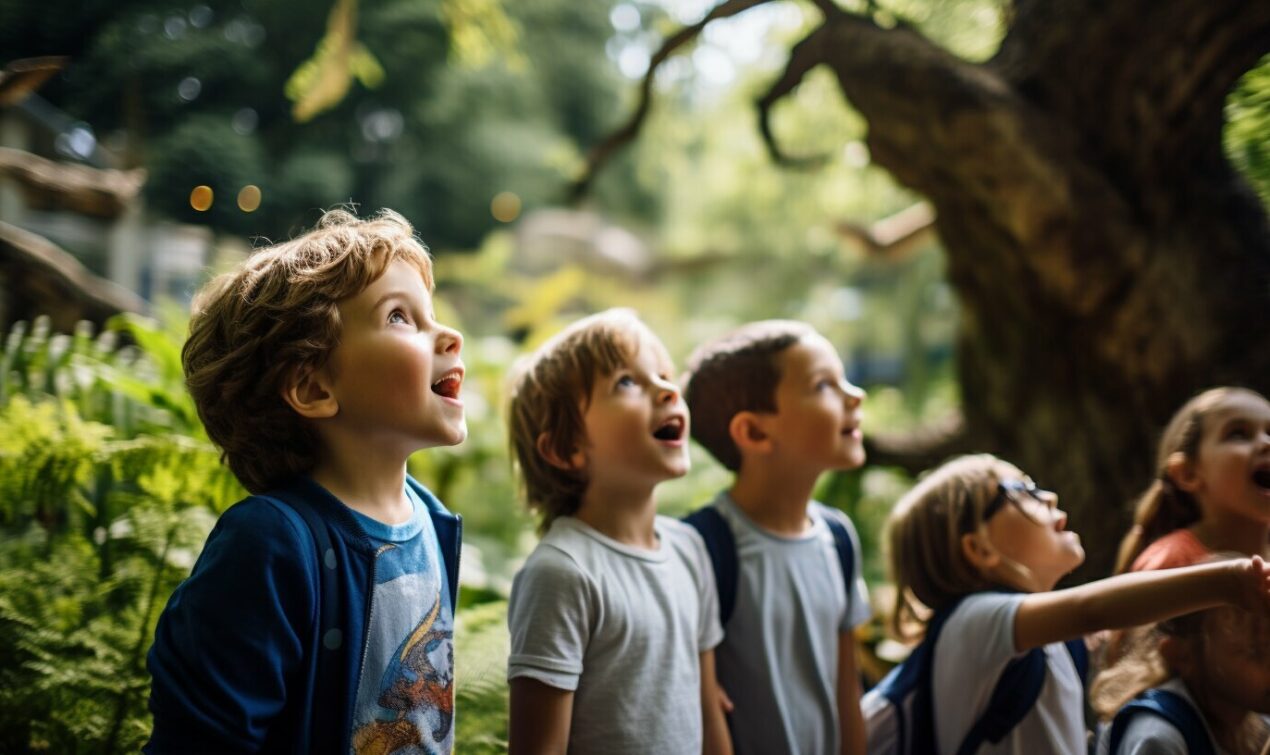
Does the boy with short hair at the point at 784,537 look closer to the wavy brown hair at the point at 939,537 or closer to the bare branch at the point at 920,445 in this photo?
the wavy brown hair at the point at 939,537

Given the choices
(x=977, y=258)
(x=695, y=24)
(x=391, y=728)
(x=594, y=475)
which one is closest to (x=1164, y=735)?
(x=594, y=475)

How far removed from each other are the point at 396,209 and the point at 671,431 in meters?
1.91

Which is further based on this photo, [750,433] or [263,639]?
[750,433]

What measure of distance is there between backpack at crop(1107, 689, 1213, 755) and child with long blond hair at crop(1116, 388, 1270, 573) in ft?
0.57

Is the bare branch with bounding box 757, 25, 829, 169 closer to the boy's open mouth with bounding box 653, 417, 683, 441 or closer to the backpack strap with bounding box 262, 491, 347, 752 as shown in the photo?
the boy's open mouth with bounding box 653, 417, 683, 441

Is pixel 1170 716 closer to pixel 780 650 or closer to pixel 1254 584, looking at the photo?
pixel 1254 584

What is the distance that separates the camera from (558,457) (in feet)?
4.30

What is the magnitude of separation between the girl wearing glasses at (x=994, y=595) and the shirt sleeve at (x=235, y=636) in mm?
841

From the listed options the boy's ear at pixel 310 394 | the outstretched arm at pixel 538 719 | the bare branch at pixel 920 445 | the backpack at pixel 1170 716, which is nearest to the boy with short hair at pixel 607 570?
the outstretched arm at pixel 538 719

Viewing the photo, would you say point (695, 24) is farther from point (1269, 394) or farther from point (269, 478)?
point (269, 478)

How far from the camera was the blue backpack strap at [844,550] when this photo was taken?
1495 mm

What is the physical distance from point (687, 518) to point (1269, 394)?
1.02m

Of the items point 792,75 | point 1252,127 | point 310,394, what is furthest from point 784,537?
point 792,75

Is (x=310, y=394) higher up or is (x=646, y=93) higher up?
(x=646, y=93)
